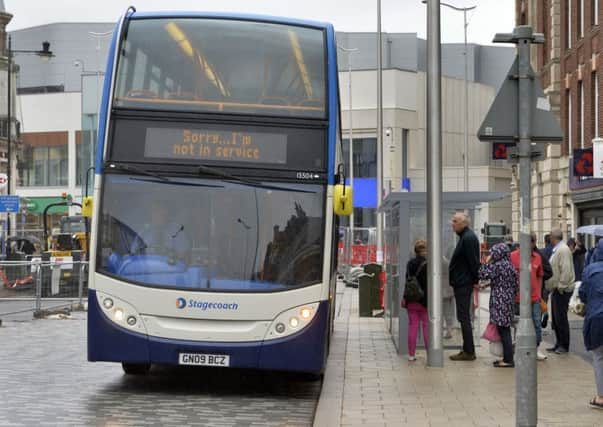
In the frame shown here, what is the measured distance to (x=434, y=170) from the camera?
1564 centimetres

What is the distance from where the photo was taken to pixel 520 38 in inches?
353

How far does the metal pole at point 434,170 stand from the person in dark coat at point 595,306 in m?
4.55

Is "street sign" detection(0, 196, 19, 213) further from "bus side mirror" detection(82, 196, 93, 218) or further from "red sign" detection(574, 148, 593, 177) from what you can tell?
"bus side mirror" detection(82, 196, 93, 218)

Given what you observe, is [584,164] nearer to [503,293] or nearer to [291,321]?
[503,293]

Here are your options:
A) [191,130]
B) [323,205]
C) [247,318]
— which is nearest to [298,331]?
[247,318]

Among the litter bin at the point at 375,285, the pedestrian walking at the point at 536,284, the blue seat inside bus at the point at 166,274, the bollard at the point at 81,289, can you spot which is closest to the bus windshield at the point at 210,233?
the blue seat inside bus at the point at 166,274

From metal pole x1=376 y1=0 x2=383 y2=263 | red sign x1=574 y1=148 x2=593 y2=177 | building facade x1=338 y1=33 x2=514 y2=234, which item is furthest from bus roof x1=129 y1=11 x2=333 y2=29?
building facade x1=338 y1=33 x2=514 y2=234

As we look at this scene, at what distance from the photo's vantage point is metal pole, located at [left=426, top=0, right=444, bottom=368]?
15492 millimetres

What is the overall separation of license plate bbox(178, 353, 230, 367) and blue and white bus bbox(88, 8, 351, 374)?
0.04ft

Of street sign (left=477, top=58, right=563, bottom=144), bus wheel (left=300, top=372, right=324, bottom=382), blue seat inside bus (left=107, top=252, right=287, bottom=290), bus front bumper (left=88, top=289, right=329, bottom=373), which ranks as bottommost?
bus wheel (left=300, top=372, right=324, bottom=382)

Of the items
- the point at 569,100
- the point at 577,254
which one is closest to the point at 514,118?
the point at 577,254

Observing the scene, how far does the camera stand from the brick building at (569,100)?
106 feet

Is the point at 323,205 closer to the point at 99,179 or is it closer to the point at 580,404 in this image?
the point at 99,179

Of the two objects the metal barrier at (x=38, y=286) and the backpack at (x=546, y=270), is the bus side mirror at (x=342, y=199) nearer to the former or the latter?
the backpack at (x=546, y=270)
